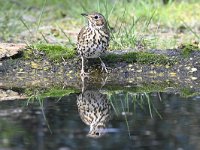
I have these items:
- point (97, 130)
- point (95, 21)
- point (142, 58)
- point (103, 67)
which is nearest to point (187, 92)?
point (142, 58)

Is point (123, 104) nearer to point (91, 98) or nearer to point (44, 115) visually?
point (91, 98)

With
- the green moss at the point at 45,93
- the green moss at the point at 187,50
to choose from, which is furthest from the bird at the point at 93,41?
the green moss at the point at 187,50

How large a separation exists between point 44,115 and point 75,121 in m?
0.41

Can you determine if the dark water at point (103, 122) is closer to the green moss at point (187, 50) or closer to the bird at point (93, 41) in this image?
the bird at point (93, 41)

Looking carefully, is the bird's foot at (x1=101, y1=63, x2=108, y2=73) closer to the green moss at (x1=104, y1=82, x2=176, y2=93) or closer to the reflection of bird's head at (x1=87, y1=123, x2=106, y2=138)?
the green moss at (x1=104, y1=82, x2=176, y2=93)

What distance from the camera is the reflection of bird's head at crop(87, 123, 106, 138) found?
584 cm

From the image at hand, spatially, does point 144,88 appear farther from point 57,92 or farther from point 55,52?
point 55,52

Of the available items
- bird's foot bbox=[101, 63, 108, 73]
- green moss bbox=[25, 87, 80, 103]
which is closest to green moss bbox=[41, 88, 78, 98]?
green moss bbox=[25, 87, 80, 103]

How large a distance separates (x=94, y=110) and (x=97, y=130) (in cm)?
81

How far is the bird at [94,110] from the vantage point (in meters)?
6.09

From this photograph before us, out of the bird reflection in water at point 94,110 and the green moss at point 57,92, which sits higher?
the green moss at point 57,92

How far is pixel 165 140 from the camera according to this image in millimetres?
5637

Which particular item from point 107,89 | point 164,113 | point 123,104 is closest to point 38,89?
point 107,89

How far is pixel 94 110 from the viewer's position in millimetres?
6848
